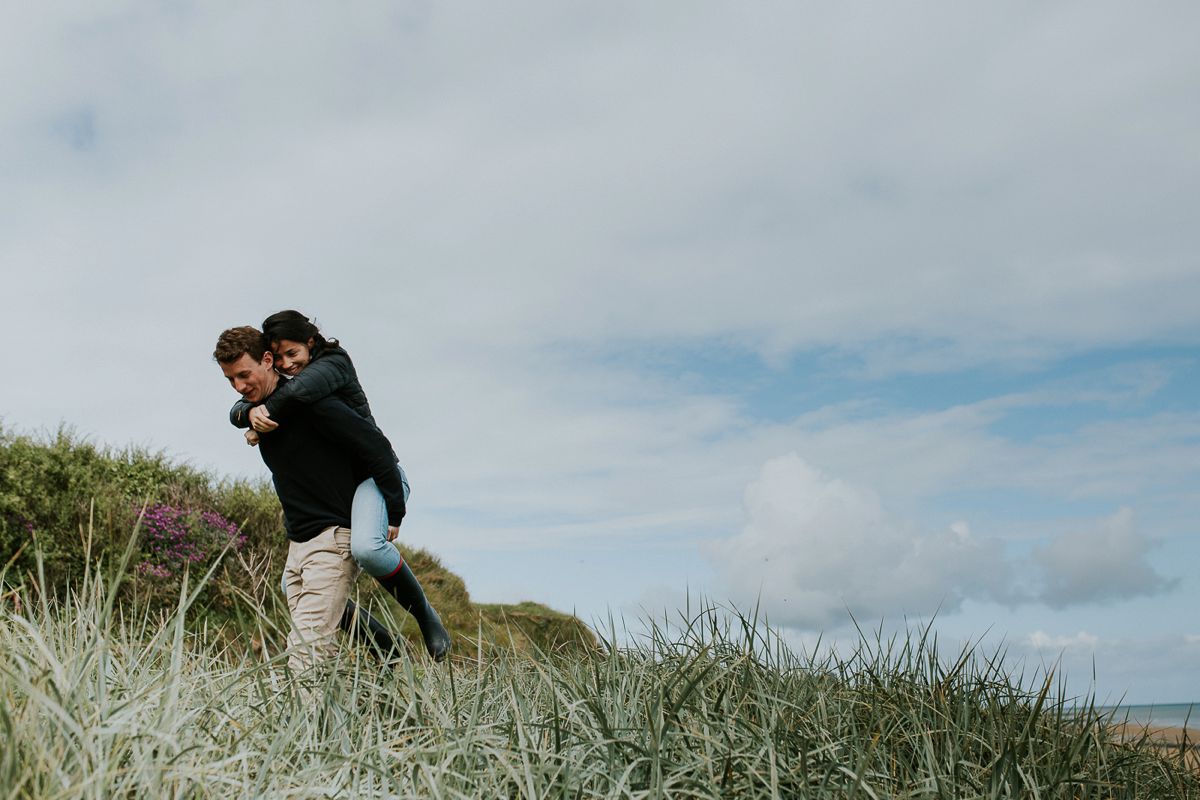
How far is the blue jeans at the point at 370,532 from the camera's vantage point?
5.00 m

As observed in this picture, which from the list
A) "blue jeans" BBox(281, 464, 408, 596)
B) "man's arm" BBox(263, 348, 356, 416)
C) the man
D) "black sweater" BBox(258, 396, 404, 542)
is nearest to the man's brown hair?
the man

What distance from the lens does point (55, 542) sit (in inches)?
343

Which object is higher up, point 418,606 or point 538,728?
point 418,606

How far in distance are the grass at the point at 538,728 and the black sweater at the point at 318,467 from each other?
2.81ft

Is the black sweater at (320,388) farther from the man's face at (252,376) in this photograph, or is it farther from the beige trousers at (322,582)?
the beige trousers at (322,582)

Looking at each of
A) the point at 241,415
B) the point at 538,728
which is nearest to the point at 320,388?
the point at 241,415

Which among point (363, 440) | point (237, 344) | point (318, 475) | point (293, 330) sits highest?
point (293, 330)

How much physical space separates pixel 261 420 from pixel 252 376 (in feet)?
0.85

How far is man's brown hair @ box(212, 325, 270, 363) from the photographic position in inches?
196

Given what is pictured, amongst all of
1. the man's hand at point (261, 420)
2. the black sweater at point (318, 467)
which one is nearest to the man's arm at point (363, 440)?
the black sweater at point (318, 467)

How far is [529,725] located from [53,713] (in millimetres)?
1433

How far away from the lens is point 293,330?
17.2 feet

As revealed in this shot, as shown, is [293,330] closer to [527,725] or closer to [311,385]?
[311,385]

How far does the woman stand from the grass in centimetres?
78
